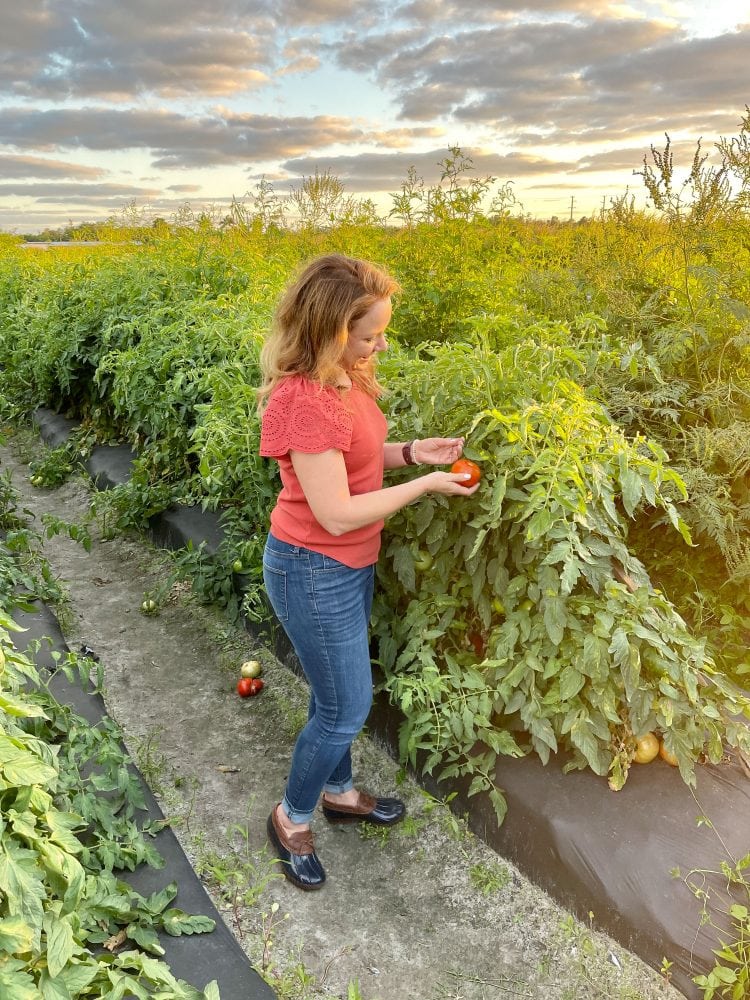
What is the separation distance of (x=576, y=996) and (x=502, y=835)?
0.46m

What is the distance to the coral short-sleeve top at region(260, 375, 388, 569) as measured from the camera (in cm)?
194

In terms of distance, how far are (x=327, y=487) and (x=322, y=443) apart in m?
0.11

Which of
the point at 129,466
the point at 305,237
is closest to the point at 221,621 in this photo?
the point at 129,466

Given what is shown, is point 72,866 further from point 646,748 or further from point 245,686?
point 245,686

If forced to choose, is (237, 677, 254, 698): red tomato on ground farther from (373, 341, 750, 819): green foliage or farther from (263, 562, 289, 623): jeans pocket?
(263, 562, 289, 623): jeans pocket

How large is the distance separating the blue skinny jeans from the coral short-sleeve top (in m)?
0.05

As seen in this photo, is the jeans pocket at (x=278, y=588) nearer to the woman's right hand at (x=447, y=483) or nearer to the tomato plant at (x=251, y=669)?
the woman's right hand at (x=447, y=483)

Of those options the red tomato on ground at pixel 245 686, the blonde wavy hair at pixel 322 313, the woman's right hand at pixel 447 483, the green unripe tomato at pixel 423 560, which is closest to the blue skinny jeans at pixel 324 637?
the green unripe tomato at pixel 423 560

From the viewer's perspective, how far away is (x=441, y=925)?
2.29 m

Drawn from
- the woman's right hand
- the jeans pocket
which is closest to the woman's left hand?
the woman's right hand

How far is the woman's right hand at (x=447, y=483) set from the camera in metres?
2.10

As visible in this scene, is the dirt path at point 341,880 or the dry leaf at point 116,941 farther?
the dirt path at point 341,880

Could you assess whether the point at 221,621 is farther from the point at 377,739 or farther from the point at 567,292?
the point at 567,292

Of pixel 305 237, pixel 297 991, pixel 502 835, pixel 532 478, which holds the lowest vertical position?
pixel 297 991
